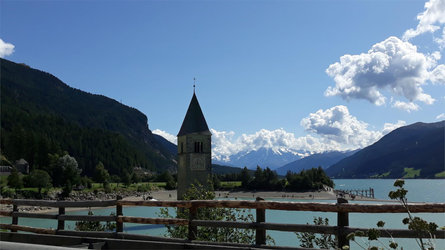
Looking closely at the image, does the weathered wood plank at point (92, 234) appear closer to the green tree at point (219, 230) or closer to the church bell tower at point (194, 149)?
the green tree at point (219, 230)

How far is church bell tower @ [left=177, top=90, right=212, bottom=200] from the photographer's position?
68.2 meters

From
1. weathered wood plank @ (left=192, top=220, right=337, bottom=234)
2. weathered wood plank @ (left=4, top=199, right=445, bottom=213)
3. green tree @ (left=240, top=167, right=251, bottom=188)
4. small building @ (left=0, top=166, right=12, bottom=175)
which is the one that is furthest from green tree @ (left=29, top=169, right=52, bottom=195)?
weathered wood plank @ (left=192, top=220, right=337, bottom=234)

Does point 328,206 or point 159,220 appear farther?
point 159,220

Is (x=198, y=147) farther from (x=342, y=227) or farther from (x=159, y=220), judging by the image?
(x=342, y=227)

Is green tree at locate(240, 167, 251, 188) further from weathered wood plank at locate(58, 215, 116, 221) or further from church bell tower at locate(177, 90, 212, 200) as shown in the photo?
weathered wood plank at locate(58, 215, 116, 221)

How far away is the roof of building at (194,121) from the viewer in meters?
69.7

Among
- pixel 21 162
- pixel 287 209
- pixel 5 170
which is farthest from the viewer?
pixel 21 162

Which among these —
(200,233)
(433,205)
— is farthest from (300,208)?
(200,233)

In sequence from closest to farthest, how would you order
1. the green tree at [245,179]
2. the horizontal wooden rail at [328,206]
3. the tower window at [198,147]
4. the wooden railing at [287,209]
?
the horizontal wooden rail at [328,206], the wooden railing at [287,209], the tower window at [198,147], the green tree at [245,179]

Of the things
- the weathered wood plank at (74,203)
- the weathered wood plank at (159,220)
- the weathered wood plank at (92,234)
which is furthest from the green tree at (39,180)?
the weathered wood plank at (159,220)

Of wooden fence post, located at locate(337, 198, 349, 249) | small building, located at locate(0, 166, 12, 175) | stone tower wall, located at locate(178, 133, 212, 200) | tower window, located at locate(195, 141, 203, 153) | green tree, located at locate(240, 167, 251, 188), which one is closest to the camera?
wooden fence post, located at locate(337, 198, 349, 249)

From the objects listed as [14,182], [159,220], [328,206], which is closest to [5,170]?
[14,182]

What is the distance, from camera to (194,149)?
69000 mm

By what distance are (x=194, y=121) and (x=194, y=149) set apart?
16.9 ft
